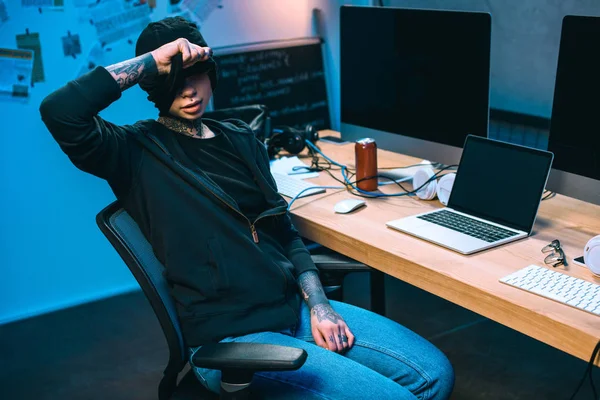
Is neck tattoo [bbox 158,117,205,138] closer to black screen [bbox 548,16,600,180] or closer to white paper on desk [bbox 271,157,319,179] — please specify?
white paper on desk [bbox 271,157,319,179]

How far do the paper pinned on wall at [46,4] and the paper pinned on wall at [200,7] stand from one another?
0.50m

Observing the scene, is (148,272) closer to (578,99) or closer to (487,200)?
(487,200)

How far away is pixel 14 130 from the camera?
2855mm

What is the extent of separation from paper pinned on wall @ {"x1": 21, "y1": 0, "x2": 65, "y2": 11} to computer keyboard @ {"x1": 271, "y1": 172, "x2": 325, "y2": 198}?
1257 millimetres

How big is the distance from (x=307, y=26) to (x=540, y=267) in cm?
209

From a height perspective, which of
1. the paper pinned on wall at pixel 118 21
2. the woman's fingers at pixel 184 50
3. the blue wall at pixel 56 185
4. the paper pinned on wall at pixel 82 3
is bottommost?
the blue wall at pixel 56 185

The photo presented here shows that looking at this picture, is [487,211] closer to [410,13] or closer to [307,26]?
[410,13]

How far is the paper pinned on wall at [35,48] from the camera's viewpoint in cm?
280

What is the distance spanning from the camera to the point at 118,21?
116 inches

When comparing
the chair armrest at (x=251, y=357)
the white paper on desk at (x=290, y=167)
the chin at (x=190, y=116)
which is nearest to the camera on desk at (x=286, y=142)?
the white paper on desk at (x=290, y=167)

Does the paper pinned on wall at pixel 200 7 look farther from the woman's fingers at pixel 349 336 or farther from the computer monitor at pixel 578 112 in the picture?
the woman's fingers at pixel 349 336

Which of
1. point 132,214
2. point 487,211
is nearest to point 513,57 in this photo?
point 487,211

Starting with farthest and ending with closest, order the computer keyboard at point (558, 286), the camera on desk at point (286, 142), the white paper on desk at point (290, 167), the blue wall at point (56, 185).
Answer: the blue wall at point (56, 185) → the camera on desk at point (286, 142) → the white paper on desk at point (290, 167) → the computer keyboard at point (558, 286)

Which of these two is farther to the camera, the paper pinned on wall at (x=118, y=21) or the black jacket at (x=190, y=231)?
the paper pinned on wall at (x=118, y=21)
